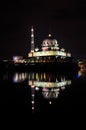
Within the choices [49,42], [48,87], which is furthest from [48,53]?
[48,87]

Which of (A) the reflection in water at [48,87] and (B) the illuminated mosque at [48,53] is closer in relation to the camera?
(A) the reflection in water at [48,87]

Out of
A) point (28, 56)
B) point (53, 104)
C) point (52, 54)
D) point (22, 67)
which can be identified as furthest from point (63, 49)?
point (53, 104)

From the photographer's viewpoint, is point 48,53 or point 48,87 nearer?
point 48,87

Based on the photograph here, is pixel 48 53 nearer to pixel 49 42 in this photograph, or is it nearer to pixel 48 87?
pixel 49 42

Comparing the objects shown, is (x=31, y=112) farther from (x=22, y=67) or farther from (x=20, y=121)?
(x=22, y=67)

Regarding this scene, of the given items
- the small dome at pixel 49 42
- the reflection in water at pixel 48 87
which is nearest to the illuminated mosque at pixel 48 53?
the small dome at pixel 49 42

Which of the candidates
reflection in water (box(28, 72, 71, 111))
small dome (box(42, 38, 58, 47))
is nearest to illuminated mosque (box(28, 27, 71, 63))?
small dome (box(42, 38, 58, 47))

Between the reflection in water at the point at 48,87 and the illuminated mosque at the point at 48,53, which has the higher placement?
the illuminated mosque at the point at 48,53

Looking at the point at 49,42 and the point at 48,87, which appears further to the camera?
the point at 49,42

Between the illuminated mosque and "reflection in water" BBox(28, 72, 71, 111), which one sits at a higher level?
the illuminated mosque

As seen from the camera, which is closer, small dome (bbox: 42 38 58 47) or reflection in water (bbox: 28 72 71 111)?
→ reflection in water (bbox: 28 72 71 111)

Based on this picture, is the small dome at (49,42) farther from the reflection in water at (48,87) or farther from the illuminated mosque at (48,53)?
the reflection in water at (48,87)

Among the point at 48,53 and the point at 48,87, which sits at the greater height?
the point at 48,53

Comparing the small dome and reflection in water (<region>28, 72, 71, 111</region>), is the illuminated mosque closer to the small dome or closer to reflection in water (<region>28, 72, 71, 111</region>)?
the small dome
